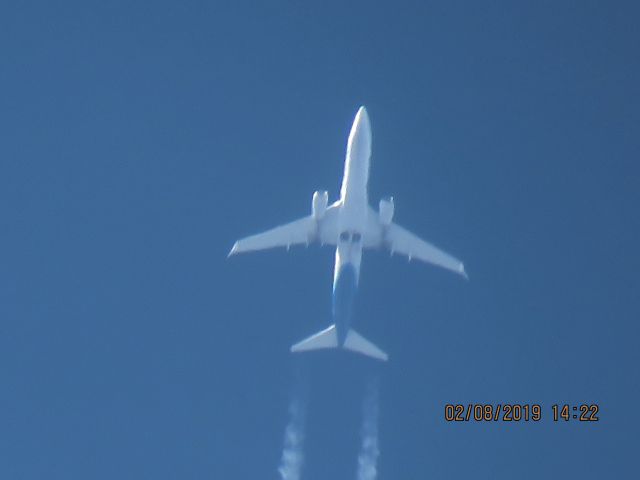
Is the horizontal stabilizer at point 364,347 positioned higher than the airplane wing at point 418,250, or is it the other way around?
the airplane wing at point 418,250

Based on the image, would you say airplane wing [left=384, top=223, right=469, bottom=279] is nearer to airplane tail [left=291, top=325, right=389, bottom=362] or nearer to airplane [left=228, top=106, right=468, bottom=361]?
airplane [left=228, top=106, right=468, bottom=361]

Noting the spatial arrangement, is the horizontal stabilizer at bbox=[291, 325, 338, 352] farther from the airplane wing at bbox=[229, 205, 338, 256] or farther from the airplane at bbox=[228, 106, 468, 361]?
the airplane wing at bbox=[229, 205, 338, 256]

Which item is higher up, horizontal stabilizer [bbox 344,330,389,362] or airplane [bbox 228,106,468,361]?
airplane [bbox 228,106,468,361]

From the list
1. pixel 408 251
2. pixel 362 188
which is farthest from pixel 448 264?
pixel 362 188

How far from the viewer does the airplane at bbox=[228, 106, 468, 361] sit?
73.6 meters

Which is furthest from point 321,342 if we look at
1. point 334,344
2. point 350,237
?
point 350,237

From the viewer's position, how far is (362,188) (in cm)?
7375

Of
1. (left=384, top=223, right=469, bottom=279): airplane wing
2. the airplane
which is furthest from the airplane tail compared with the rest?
(left=384, top=223, right=469, bottom=279): airplane wing

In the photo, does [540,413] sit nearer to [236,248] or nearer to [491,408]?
[491,408]

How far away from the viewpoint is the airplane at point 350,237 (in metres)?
73.6

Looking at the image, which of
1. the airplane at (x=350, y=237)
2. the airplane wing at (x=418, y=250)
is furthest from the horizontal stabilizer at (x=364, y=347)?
the airplane wing at (x=418, y=250)

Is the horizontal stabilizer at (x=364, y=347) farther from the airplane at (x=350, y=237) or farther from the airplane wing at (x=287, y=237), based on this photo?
the airplane wing at (x=287, y=237)

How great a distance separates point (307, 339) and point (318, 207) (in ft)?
22.2

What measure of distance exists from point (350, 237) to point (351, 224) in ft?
2.22
